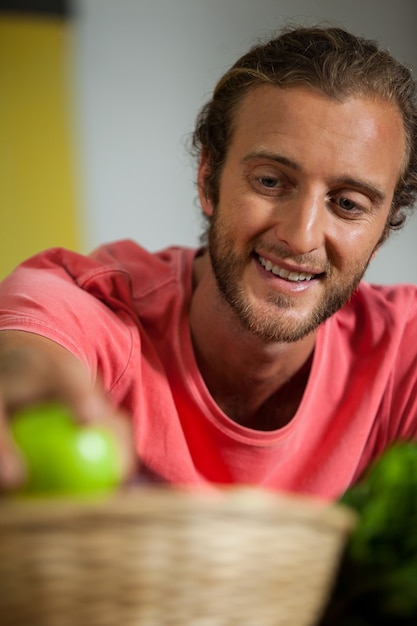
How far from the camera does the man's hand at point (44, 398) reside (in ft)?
1.72

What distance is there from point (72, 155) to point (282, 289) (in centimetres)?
167

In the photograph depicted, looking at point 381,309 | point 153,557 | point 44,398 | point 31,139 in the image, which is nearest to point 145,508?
point 153,557

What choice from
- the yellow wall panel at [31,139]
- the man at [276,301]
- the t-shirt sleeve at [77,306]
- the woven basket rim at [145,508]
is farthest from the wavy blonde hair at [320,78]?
the yellow wall panel at [31,139]

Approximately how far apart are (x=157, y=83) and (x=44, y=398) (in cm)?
257

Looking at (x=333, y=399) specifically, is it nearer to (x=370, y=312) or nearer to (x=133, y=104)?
(x=370, y=312)

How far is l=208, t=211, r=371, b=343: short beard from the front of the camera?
148cm

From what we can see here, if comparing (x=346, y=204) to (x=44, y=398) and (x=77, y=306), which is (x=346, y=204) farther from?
(x=44, y=398)

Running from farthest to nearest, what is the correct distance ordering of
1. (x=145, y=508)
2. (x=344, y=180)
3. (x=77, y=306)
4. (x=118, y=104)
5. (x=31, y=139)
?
(x=118, y=104) < (x=31, y=139) < (x=344, y=180) < (x=77, y=306) < (x=145, y=508)

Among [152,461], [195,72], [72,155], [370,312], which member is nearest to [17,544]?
[152,461]

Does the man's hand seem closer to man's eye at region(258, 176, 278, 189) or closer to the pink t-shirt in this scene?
the pink t-shirt

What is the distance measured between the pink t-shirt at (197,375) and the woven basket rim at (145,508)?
753 millimetres

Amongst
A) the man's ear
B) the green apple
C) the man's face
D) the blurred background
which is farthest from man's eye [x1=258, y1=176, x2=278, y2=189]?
the blurred background

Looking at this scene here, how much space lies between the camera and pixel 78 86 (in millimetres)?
2971

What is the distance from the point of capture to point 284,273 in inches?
57.4
